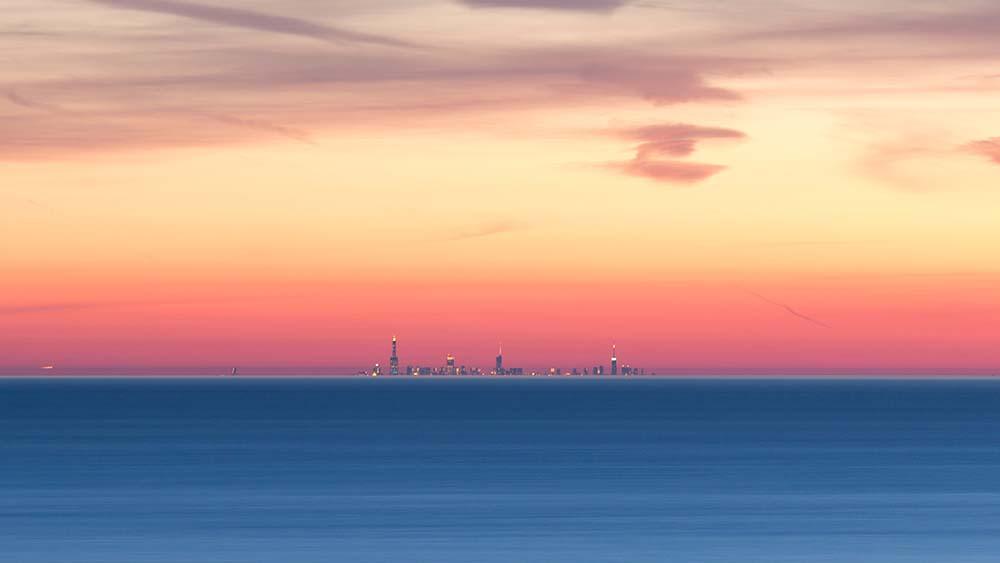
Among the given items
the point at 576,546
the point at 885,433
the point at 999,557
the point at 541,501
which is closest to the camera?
the point at 999,557

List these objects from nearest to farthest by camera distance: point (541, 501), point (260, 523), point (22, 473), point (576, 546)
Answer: point (576, 546) → point (260, 523) → point (541, 501) → point (22, 473)

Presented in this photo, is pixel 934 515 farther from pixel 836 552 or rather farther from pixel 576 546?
pixel 576 546

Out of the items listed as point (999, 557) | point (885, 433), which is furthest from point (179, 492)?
point (885, 433)

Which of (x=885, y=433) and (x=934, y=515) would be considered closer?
(x=934, y=515)

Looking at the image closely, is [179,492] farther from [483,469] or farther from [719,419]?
[719,419]

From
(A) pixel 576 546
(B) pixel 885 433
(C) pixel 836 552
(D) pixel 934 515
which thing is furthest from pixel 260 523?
(B) pixel 885 433

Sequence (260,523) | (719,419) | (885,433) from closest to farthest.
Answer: (260,523), (885,433), (719,419)
